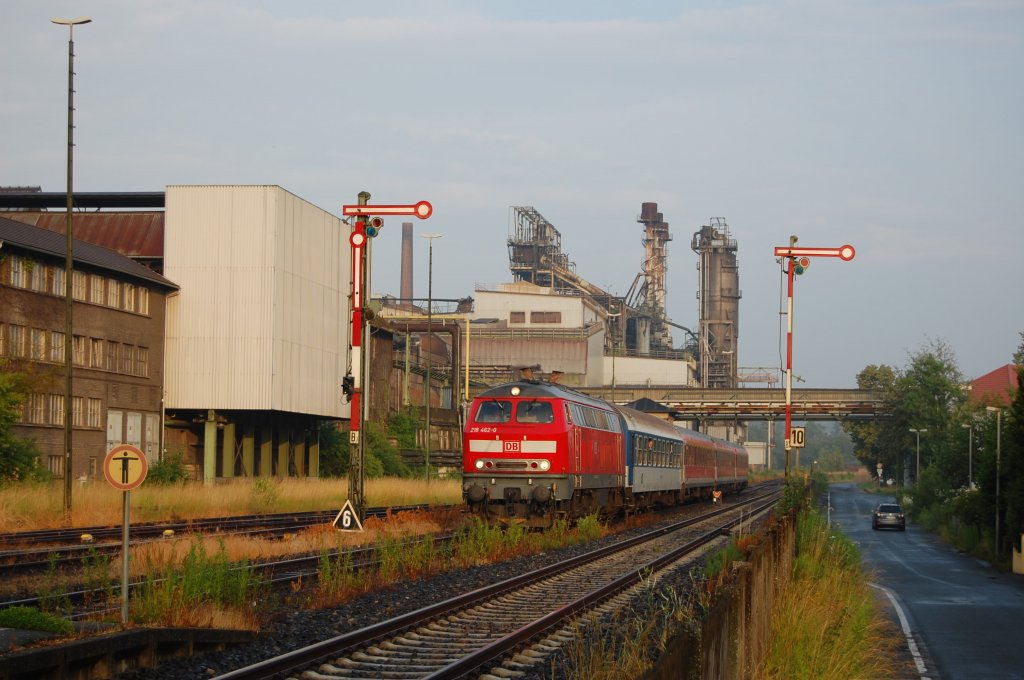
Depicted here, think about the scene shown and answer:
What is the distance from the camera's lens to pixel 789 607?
1347 cm

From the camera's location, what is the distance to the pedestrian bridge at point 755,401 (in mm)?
92062

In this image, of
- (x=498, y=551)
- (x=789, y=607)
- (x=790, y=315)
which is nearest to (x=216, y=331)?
(x=790, y=315)

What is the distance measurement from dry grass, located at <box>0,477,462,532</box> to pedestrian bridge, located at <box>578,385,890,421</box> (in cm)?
4698

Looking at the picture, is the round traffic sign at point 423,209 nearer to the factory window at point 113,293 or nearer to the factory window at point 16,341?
the factory window at point 16,341

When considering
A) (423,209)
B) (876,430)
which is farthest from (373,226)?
(876,430)

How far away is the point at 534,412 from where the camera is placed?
88.2ft

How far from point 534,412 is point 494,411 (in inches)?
41.3

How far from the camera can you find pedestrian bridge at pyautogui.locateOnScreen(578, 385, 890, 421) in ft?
302

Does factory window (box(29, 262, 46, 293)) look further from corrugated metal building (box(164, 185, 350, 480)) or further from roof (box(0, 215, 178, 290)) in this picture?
corrugated metal building (box(164, 185, 350, 480))

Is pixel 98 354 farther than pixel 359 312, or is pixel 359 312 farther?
pixel 98 354

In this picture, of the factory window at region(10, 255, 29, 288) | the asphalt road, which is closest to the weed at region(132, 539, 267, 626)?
the asphalt road

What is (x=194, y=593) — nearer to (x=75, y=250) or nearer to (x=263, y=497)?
(x=263, y=497)

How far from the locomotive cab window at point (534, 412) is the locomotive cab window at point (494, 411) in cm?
27

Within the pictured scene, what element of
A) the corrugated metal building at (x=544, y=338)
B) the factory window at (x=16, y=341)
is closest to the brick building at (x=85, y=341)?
the factory window at (x=16, y=341)
